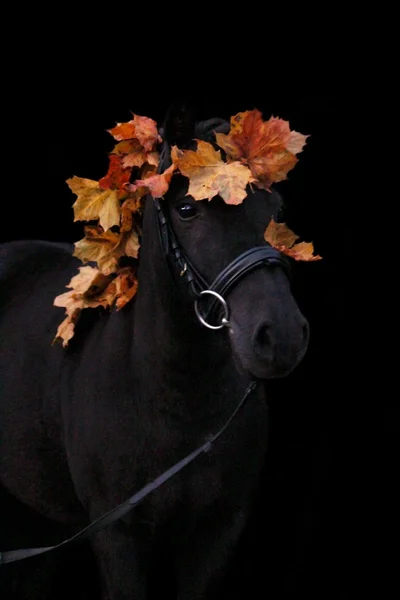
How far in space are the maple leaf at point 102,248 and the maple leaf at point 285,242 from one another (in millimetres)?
637

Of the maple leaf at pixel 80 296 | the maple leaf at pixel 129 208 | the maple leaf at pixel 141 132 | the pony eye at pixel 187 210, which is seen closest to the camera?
the pony eye at pixel 187 210

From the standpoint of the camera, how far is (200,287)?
3494 millimetres

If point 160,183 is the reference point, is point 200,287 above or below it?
below

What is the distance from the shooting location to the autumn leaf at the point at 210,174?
11.2 ft

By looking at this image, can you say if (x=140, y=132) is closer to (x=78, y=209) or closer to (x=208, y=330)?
(x=78, y=209)

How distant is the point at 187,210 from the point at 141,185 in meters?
0.21

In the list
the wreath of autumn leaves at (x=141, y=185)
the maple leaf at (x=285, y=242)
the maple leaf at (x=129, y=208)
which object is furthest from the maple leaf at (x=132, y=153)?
the maple leaf at (x=285, y=242)

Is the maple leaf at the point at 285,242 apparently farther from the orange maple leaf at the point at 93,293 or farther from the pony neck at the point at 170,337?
the orange maple leaf at the point at 93,293

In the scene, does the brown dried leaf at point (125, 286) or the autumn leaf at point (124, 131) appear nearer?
the autumn leaf at point (124, 131)

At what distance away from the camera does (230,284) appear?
11.1ft

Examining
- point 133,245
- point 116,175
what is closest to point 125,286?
point 133,245

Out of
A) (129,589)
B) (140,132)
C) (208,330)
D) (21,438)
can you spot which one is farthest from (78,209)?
(129,589)

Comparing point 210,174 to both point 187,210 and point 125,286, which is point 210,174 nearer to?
point 187,210

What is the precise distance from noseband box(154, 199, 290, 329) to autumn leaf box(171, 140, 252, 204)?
0.55 ft
